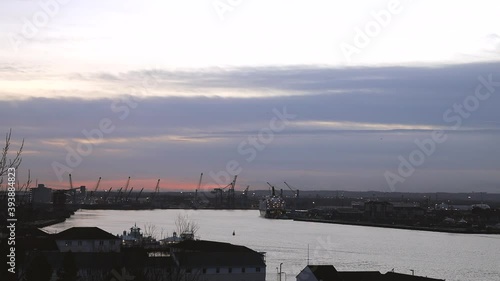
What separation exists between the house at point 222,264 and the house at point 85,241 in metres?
2.31

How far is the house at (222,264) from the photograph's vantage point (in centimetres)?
859

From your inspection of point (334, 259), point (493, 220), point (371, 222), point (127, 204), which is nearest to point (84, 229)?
point (334, 259)

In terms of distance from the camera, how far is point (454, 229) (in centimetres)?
2914

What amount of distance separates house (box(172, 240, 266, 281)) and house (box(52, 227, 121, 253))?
7.59 ft

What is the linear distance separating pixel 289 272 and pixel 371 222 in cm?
2386

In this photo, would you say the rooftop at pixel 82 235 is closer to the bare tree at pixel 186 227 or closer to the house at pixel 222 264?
the house at pixel 222 264

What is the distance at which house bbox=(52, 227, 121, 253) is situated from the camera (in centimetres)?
1096

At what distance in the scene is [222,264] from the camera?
878 cm

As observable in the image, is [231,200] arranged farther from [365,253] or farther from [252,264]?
[252,264]

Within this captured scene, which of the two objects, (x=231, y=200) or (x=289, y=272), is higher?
(x=231, y=200)

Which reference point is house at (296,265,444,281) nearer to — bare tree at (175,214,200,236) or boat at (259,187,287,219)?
bare tree at (175,214,200,236)

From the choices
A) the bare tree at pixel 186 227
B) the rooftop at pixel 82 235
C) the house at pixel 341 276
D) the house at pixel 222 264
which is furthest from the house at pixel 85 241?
the bare tree at pixel 186 227

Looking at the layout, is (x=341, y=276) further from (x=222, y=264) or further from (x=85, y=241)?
(x=85, y=241)

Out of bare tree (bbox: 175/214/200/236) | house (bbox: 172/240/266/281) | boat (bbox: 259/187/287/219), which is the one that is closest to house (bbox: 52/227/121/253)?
house (bbox: 172/240/266/281)
